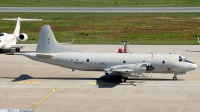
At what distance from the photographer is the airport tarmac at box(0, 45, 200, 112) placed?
4366 cm

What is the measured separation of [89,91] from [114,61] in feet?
19.2

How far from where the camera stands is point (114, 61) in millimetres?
54094

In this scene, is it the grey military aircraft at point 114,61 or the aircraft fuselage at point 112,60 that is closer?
the grey military aircraft at point 114,61

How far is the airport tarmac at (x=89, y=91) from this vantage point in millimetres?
43656

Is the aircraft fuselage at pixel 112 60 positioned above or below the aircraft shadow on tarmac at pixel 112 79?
above

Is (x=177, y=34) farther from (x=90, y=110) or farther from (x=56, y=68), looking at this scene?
(x=90, y=110)

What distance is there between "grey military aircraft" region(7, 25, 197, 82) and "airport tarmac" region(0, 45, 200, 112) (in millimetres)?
1294

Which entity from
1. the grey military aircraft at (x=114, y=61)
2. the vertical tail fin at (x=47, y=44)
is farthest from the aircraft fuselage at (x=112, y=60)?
the vertical tail fin at (x=47, y=44)

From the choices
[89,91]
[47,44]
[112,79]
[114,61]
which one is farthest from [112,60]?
[47,44]

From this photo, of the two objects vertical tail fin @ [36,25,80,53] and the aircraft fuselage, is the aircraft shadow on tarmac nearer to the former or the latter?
the aircraft fuselage

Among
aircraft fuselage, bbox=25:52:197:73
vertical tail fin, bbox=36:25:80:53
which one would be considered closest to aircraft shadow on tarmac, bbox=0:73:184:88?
aircraft fuselage, bbox=25:52:197:73

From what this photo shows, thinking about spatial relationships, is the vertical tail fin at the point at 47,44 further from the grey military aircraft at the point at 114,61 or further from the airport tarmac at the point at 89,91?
the airport tarmac at the point at 89,91

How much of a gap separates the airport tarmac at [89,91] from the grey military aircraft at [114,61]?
4.25 ft
